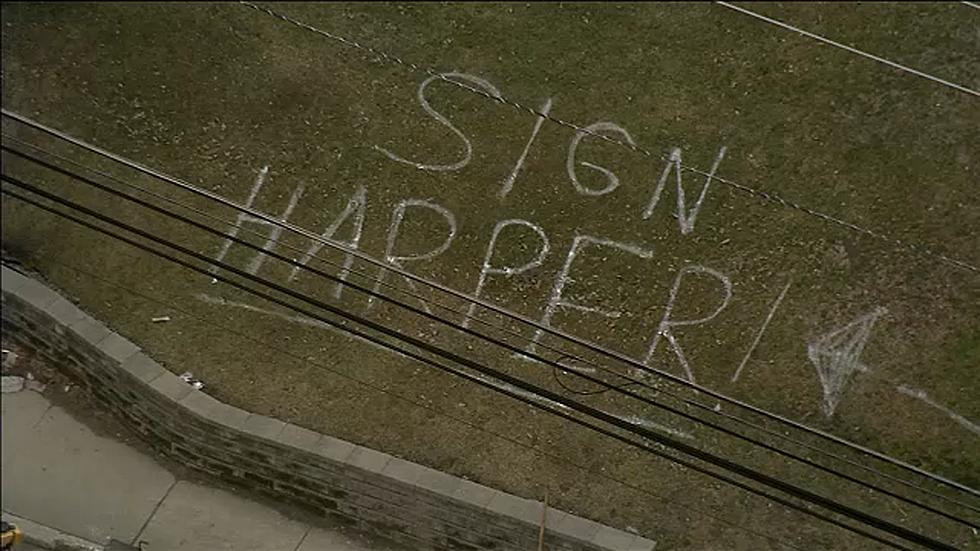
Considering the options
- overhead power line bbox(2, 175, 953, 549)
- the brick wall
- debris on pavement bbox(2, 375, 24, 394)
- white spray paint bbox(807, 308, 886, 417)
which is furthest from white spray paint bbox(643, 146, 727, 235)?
debris on pavement bbox(2, 375, 24, 394)

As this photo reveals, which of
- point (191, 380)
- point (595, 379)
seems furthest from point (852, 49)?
point (191, 380)

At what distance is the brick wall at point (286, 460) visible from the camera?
8.12 meters

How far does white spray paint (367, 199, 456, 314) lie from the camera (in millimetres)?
9070

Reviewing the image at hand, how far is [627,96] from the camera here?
9.35 meters

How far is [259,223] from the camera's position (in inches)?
368

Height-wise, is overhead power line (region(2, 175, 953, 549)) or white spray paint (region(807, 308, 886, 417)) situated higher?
white spray paint (region(807, 308, 886, 417))

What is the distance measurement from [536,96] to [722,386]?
3.10m

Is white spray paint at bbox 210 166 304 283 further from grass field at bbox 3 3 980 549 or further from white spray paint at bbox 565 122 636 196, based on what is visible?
white spray paint at bbox 565 122 636 196

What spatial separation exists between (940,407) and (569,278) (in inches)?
125

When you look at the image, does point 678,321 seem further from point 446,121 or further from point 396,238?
point 446,121

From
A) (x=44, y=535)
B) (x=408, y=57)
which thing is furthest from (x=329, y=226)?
(x=44, y=535)

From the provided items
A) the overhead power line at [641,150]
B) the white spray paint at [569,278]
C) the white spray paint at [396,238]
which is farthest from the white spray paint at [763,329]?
the white spray paint at [396,238]

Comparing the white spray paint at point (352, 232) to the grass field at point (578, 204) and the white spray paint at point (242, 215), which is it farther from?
the white spray paint at point (242, 215)

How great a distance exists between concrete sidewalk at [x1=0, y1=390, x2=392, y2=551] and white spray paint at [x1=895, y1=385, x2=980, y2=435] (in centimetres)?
446
